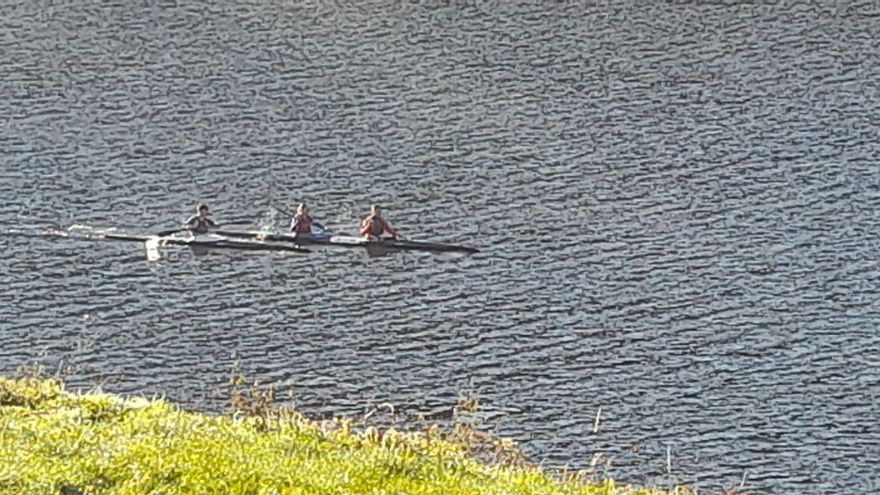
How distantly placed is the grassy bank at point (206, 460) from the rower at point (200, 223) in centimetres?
2522

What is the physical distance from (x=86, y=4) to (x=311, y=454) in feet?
203

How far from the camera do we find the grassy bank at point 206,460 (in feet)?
43.1

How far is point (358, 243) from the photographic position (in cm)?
4253

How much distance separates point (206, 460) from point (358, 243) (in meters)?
28.7

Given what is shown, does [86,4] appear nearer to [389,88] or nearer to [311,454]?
[389,88]

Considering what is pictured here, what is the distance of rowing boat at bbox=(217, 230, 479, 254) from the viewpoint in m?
42.3

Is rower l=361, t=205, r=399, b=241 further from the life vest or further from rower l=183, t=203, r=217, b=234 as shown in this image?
rower l=183, t=203, r=217, b=234

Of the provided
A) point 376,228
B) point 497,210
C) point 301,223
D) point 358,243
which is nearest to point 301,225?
point 301,223

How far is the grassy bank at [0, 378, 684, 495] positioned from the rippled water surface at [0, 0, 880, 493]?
1387 cm

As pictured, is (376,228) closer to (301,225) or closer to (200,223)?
(301,225)

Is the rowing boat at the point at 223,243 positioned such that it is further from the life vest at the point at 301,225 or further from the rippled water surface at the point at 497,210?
the life vest at the point at 301,225

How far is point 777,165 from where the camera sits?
164ft

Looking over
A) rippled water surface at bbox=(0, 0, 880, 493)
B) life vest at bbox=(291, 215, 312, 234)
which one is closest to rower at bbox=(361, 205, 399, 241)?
rippled water surface at bbox=(0, 0, 880, 493)

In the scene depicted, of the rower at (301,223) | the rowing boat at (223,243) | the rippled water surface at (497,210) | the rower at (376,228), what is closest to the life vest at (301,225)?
the rower at (301,223)
